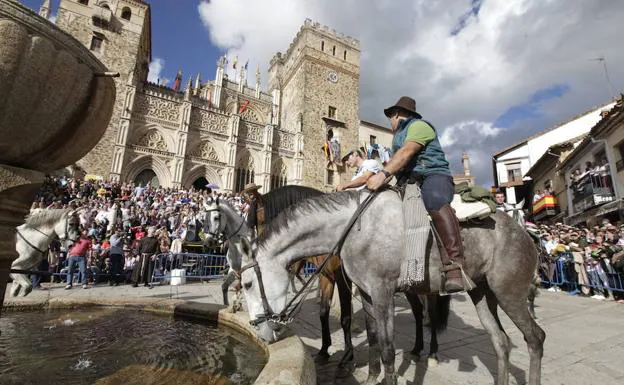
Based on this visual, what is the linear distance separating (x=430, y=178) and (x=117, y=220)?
1380cm

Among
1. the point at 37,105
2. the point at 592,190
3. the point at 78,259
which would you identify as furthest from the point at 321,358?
the point at 592,190

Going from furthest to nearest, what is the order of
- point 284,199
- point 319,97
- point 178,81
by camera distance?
1. point 178,81
2. point 319,97
3. point 284,199

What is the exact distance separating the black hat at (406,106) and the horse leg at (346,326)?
5.87 feet

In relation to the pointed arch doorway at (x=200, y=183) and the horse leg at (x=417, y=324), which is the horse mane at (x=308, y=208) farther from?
the pointed arch doorway at (x=200, y=183)

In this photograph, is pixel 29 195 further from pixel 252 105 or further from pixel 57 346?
pixel 252 105

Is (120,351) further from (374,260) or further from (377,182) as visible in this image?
(377,182)

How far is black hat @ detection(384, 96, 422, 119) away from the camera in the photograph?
9.41 ft

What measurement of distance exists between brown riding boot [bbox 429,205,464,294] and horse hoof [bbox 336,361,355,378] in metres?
1.25

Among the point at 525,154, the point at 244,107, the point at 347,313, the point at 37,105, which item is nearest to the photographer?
the point at 37,105

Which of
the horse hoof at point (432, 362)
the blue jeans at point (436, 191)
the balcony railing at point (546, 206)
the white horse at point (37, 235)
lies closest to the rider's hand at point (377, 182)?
the blue jeans at point (436, 191)

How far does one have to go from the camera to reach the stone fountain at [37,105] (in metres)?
1.66

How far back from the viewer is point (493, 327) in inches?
105

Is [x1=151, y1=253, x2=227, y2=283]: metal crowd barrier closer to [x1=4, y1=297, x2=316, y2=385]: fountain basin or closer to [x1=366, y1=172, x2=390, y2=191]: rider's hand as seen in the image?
[x1=4, y1=297, x2=316, y2=385]: fountain basin

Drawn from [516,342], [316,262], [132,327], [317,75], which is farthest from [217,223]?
[317,75]
